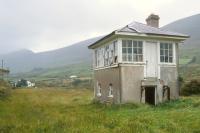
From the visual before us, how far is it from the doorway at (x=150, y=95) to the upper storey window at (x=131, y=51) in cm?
279

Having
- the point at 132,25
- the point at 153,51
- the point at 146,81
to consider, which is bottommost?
the point at 146,81

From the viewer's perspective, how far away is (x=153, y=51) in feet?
89.9

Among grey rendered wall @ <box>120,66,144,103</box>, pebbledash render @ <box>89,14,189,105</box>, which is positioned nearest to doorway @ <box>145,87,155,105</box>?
pebbledash render @ <box>89,14,189,105</box>

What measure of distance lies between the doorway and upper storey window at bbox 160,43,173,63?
8.35 feet

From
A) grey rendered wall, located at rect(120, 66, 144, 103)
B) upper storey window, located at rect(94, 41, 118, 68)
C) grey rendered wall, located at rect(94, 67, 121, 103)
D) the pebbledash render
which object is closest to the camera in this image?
grey rendered wall, located at rect(120, 66, 144, 103)

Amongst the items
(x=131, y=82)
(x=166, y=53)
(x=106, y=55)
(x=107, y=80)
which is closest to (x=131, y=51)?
(x=131, y=82)

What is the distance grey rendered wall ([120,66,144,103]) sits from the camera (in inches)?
1025

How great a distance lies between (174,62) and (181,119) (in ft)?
39.1

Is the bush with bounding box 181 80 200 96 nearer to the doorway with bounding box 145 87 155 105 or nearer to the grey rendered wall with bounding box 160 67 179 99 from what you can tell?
the grey rendered wall with bounding box 160 67 179 99

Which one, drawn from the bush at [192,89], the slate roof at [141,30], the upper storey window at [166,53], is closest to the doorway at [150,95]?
the upper storey window at [166,53]

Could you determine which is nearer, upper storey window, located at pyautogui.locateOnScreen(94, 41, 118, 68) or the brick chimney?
upper storey window, located at pyautogui.locateOnScreen(94, 41, 118, 68)

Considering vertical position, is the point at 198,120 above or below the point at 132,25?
below

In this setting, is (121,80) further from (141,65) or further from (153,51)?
(153,51)

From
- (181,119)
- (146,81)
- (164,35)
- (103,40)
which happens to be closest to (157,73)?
(146,81)
